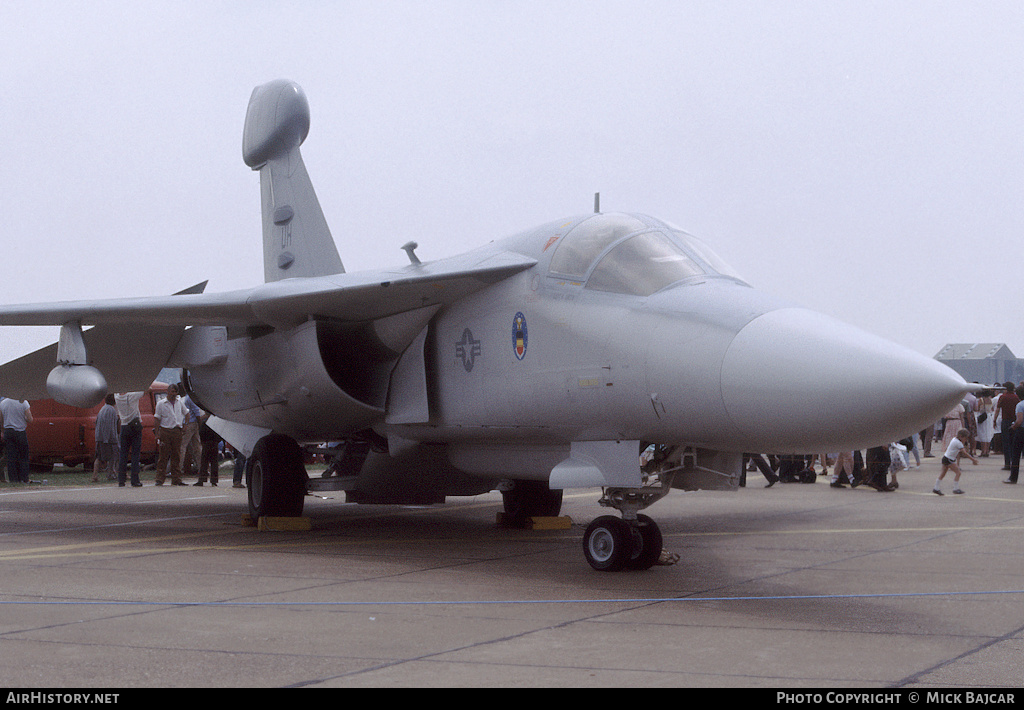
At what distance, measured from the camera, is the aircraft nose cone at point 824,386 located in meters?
5.71

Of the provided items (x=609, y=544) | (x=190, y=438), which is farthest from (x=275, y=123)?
(x=190, y=438)

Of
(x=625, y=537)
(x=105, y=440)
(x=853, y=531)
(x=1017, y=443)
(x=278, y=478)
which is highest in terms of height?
(x=278, y=478)

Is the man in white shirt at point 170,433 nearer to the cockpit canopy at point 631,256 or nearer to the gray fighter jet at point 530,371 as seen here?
the gray fighter jet at point 530,371

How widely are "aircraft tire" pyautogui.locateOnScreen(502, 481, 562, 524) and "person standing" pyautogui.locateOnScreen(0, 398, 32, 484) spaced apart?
33.5 feet

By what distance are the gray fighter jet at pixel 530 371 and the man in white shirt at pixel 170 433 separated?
5.76 metres

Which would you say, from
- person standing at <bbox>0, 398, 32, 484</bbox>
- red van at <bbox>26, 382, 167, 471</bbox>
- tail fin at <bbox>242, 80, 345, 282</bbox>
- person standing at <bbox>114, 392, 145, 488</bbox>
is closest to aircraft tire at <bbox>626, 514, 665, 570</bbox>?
tail fin at <bbox>242, 80, 345, 282</bbox>

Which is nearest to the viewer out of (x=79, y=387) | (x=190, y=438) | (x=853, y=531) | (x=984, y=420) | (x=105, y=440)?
(x=79, y=387)

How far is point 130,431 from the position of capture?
62.0ft

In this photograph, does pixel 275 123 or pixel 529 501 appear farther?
pixel 275 123

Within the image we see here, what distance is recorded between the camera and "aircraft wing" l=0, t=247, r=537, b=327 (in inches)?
335

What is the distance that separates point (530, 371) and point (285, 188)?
6781 mm

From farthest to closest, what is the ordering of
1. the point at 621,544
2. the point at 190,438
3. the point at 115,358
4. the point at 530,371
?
1. the point at 190,438
2. the point at 115,358
3. the point at 530,371
4. the point at 621,544

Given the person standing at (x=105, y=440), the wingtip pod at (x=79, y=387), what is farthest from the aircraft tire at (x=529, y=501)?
the person standing at (x=105, y=440)

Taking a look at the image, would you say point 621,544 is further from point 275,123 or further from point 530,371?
point 275,123
